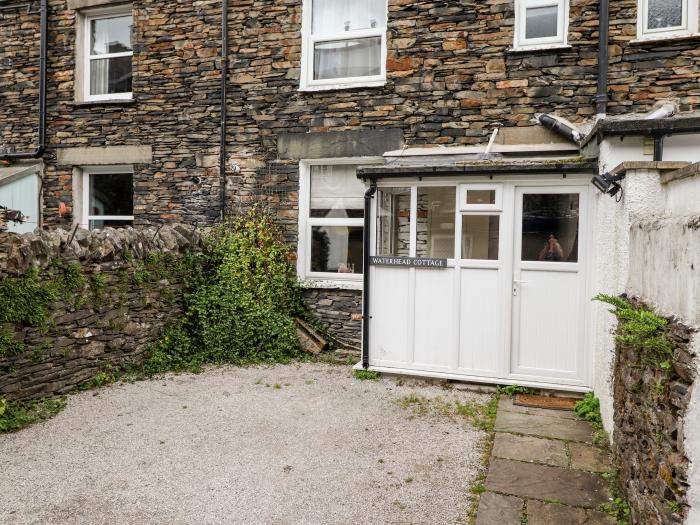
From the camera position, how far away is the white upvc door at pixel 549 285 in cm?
558

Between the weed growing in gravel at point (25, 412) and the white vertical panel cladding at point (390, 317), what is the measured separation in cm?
332

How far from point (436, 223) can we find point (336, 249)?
6.99 feet

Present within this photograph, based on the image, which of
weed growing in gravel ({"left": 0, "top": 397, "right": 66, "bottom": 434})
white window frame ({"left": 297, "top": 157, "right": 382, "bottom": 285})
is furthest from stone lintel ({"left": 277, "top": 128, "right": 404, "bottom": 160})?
weed growing in gravel ({"left": 0, "top": 397, "right": 66, "bottom": 434})

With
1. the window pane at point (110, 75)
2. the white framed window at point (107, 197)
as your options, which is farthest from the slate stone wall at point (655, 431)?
the window pane at point (110, 75)

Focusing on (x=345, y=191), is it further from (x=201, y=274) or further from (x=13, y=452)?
(x=13, y=452)

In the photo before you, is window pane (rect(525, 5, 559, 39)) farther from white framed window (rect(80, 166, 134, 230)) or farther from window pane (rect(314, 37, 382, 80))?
white framed window (rect(80, 166, 134, 230))

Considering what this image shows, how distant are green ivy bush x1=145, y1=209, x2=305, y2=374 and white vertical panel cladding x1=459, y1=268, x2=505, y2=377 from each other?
245 cm

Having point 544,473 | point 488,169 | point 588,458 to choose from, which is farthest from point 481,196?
point 544,473

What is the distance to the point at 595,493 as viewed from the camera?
3.61 meters

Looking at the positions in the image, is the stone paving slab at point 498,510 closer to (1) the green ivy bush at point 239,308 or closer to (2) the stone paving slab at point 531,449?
(2) the stone paving slab at point 531,449

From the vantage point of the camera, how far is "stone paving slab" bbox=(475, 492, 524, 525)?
10.7 feet

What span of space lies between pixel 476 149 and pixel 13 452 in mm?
5822

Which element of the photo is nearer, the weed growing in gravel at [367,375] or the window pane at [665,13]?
the weed growing in gravel at [367,375]

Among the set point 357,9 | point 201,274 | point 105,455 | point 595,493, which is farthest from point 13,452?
point 357,9
